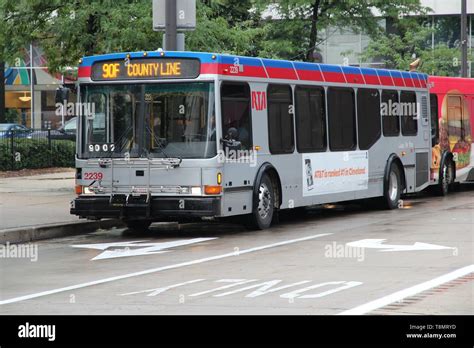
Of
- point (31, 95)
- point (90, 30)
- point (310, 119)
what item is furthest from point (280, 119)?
point (31, 95)

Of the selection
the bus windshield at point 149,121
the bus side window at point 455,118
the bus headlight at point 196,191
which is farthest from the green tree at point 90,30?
the bus headlight at point 196,191

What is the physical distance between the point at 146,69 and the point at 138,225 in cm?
312

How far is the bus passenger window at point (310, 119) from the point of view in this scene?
20.2 metres

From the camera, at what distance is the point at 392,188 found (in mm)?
23719

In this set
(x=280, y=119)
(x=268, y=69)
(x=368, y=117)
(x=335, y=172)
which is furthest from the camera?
(x=368, y=117)

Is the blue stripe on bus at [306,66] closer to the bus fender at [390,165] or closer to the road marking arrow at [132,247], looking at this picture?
the bus fender at [390,165]

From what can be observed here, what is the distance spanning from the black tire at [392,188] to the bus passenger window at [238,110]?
18.7 ft

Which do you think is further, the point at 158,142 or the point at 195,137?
the point at 158,142

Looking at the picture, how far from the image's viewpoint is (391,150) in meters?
23.8

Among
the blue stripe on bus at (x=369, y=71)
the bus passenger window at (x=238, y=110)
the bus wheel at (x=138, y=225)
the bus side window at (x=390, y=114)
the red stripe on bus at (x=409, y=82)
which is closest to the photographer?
the bus passenger window at (x=238, y=110)

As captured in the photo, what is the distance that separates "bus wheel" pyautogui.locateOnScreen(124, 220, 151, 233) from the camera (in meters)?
19.8

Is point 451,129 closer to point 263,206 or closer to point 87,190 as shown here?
point 263,206

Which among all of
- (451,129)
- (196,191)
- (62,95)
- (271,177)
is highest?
(62,95)
